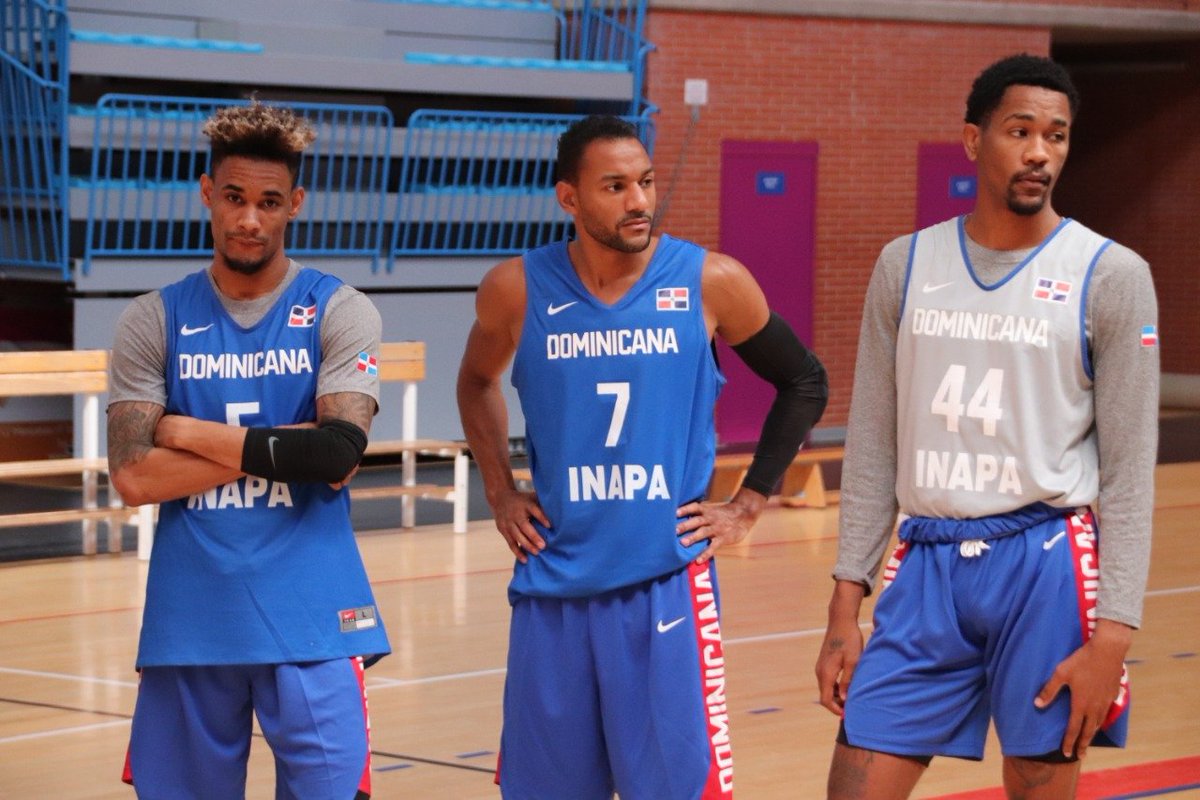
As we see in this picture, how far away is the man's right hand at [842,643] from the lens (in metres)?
3.43

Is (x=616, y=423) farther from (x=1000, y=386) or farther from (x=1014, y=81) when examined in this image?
(x=1014, y=81)

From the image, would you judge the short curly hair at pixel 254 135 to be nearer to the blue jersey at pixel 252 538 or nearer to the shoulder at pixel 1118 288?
the blue jersey at pixel 252 538

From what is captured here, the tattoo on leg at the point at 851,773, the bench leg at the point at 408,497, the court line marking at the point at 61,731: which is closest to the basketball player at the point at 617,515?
the tattoo on leg at the point at 851,773

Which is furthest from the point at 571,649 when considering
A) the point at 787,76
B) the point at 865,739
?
the point at 787,76

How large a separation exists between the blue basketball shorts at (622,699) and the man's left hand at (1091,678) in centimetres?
66

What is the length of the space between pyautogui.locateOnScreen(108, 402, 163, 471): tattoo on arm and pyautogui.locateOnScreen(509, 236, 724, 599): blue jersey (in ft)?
2.41

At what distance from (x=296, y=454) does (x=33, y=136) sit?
8.46m

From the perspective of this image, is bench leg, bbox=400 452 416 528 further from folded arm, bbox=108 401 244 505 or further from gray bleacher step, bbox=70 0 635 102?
folded arm, bbox=108 401 244 505

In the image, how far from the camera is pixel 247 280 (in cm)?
360

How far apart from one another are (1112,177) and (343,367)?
1700cm

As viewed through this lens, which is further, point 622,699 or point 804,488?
point 804,488

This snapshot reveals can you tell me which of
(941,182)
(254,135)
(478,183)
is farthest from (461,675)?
(941,182)

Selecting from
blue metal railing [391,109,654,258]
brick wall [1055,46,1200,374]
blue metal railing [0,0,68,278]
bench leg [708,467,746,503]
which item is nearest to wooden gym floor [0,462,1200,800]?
bench leg [708,467,746,503]

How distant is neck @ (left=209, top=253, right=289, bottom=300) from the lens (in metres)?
3.60
